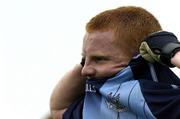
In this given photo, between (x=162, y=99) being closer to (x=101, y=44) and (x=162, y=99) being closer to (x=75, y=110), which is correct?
(x=101, y=44)

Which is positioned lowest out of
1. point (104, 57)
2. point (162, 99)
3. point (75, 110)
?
point (75, 110)

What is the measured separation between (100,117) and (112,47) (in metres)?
0.38

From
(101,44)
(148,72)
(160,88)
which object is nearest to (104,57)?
(101,44)

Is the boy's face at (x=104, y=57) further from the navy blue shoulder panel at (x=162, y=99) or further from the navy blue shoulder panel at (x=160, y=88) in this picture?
the navy blue shoulder panel at (x=162, y=99)

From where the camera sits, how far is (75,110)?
3.13 metres

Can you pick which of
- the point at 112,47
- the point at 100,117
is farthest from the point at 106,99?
the point at 112,47

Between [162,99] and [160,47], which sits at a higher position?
[160,47]

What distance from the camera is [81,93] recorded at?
3.34 m

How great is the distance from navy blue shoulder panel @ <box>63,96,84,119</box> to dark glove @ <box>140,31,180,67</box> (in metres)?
0.55

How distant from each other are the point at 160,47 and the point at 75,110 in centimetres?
69

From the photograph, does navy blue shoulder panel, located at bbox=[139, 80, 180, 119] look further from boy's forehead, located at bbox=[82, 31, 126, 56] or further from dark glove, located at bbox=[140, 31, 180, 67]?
boy's forehead, located at bbox=[82, 31, 126, 56]

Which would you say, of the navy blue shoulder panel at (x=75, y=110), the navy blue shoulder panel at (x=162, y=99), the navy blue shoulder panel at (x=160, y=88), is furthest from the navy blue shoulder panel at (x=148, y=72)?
the navy blue shoulder panel at (x=75, y=110)

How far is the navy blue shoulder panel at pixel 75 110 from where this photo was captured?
3.08m

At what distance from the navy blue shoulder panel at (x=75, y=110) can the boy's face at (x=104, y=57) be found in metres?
0.29
